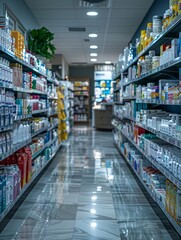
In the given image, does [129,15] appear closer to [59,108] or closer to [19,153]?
[59,108]

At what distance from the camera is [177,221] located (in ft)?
10.0

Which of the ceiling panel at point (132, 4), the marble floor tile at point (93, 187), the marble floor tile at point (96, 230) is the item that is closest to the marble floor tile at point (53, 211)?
the marble floor tile at point (96, 230)

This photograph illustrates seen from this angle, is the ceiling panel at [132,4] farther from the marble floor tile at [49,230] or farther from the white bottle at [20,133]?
the marble floor tile at [49,230]

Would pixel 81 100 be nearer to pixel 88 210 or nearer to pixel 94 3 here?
pixel 94 3

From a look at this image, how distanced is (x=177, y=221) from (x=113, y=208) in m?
1.22

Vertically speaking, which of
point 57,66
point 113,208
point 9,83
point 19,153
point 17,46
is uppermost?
point 57,66

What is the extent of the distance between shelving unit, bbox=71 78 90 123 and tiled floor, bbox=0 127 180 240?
14.0 meters

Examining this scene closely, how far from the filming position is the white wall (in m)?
5.71

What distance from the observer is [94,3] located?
705cm

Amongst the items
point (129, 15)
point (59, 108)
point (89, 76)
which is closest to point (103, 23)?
point (129, 15)

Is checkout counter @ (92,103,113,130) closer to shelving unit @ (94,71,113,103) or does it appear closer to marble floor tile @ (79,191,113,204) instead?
shelving unit @ (94,71,113,103)

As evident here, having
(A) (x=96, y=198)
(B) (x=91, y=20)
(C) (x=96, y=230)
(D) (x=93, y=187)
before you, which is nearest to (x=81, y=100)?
(B) (x=91, y=20)

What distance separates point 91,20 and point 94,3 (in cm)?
158

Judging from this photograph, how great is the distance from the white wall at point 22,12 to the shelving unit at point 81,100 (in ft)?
40.4
